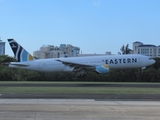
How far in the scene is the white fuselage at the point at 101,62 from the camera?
39.1 meters

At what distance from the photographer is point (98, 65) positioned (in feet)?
129

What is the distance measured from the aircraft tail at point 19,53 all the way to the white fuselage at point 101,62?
1.43 metres

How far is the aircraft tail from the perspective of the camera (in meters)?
43.8

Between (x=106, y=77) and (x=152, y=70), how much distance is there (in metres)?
8.73

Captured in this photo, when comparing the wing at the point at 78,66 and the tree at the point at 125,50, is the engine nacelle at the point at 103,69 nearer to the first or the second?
the wing at the point at 78,66

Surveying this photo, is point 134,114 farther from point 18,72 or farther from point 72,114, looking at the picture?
point 18,72

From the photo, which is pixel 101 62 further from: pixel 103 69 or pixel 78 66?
pixel 78 66

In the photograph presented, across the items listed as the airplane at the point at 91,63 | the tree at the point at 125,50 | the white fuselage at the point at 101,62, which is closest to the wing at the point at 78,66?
the airplane at the point at 91,63

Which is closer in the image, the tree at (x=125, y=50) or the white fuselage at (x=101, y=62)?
the white fuselage at (x=101, y=62)

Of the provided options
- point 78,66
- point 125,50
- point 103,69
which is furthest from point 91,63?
point 125,50

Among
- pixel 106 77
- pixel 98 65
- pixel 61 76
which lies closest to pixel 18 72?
pixel 61 76

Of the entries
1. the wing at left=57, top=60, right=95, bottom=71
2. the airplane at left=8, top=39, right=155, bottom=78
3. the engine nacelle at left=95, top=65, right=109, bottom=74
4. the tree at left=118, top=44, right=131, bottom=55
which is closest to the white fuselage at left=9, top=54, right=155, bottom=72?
the airplane at left=8, top=39, right=155, bottom=78

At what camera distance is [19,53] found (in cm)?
4472

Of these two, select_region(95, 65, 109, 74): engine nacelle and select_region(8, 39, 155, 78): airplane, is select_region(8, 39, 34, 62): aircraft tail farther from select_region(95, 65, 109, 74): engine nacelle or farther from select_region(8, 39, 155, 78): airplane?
select_region(95, 65, 109, 74): engine nacelle
